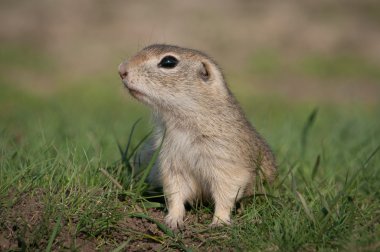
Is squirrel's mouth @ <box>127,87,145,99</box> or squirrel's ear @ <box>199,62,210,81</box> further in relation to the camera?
squirrel's ear @ <box>199,62,210,81</box>

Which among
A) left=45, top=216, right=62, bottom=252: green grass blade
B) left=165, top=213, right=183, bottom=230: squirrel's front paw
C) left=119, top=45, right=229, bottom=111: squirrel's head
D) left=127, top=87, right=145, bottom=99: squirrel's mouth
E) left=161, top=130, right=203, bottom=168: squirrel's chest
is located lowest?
left=165, top=213, right=183, bottom=230: squirrel's front paw

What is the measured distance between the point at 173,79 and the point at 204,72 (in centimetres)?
35

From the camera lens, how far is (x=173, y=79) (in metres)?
4.72

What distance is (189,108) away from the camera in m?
4.62

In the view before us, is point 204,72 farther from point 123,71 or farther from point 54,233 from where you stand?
point 54,233

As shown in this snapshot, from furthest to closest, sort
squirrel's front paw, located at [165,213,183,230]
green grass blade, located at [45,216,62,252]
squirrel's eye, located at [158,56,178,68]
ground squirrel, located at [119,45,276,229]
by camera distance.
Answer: squirrel's eye, located at [158,56,178,68] < ground squirrel, located at [119,45,276,229] < squirrel's front paw, located at [165,213,183,230] < green grass blade, located at [45,216,62,252]

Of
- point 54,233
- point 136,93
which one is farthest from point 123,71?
point 54,233

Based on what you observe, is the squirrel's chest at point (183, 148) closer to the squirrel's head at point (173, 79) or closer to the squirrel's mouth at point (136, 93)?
the squirrel's head at point (173, 79)

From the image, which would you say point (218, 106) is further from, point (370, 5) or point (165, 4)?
point (370, 5)

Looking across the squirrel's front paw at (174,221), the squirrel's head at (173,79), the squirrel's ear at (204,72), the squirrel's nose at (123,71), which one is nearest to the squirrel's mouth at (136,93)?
the squirrel's head at (173,79)

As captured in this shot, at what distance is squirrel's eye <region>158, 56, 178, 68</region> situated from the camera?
479 cm

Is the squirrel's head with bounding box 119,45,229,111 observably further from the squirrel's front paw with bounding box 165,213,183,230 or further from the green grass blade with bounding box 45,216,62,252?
the green grass blade with bounding box 45,216,62,252

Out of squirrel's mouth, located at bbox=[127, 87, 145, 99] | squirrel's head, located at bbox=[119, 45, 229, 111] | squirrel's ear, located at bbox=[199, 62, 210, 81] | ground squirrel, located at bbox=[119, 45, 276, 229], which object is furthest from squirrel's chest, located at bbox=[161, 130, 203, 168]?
squirrel's ear, located at bbox=[199, 62, 210, 81]

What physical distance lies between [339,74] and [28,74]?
25.2 ft
